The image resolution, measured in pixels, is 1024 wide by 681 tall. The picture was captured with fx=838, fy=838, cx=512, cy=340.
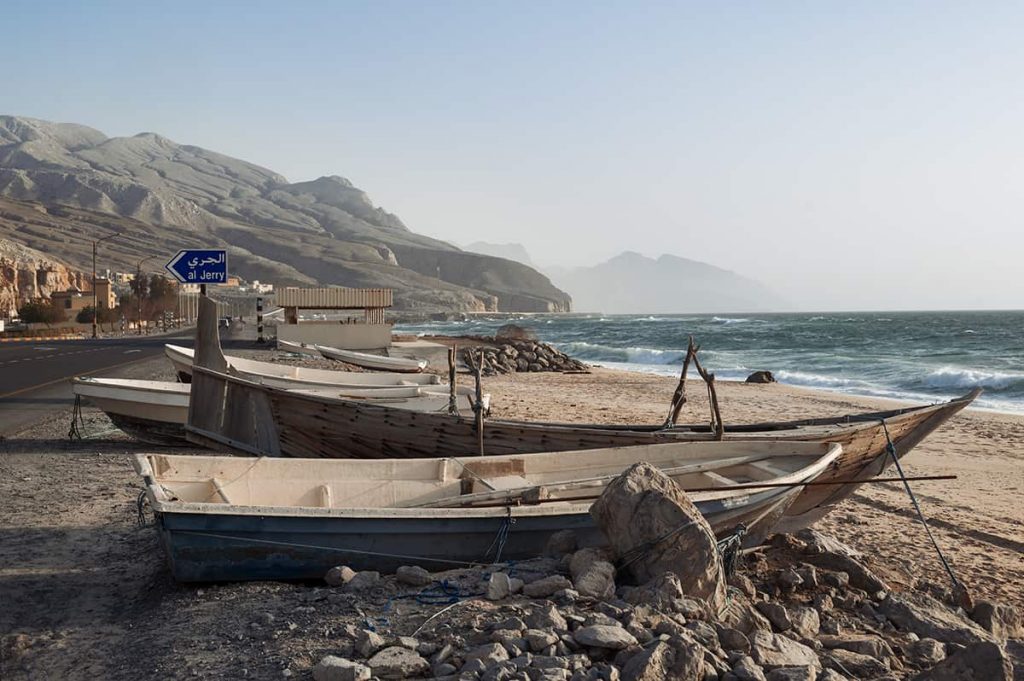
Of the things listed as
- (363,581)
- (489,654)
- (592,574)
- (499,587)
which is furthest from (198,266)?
(489,654)

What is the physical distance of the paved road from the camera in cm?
1655

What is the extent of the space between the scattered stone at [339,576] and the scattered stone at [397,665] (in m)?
1.58

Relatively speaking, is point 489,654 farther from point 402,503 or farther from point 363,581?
point 402,503

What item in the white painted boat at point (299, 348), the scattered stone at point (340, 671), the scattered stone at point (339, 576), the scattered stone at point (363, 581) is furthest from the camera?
the white painted boat at point (299, 348)

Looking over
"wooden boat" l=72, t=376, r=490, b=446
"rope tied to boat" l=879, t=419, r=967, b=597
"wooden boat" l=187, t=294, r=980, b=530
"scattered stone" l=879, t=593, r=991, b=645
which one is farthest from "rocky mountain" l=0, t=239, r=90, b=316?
"scattered stone" l=879, t=593, r=991, b=645

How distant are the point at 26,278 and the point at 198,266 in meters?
81.9

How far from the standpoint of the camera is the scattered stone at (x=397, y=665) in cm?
469

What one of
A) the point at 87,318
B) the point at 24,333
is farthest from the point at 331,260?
the point at 24,333

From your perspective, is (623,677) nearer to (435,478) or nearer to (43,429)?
(435,478)

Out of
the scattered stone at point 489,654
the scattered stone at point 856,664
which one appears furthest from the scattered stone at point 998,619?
the scattered stone at point 489,654

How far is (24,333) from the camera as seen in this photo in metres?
59.1

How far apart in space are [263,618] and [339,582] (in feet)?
2.50

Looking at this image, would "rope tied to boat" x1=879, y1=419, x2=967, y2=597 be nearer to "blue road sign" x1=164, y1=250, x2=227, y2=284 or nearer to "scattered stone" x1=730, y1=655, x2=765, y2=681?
"scattered stone" x1=730, y1=655, x2=765, y2=681

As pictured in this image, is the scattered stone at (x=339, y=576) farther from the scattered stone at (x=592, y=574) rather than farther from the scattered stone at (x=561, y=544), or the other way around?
the scattered stone at (x=592, y=574)
